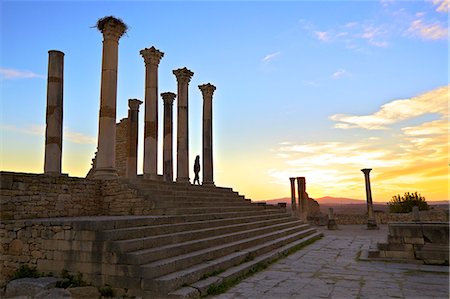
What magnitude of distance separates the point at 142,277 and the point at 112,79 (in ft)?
27.2

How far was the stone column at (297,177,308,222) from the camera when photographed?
1017 inches

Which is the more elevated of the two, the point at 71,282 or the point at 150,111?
the point at 150,111

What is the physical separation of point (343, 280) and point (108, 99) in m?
9.29

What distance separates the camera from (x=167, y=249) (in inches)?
271

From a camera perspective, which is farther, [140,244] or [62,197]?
[62,197]

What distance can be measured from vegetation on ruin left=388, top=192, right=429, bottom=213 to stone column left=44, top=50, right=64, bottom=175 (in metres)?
27.3

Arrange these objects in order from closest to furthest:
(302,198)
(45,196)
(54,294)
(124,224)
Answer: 1. (54,294)
2. (124,224)
3. (45,196)
4. (302,198)

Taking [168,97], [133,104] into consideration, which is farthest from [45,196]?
[168,97]

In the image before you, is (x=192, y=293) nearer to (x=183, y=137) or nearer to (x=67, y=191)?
(x=67, y=191)

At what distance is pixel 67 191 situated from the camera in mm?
9789

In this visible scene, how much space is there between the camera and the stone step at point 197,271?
5.64 m

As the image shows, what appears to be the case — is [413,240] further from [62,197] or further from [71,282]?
[62,197]

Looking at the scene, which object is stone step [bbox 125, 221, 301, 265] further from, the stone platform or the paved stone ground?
the paved stone ground

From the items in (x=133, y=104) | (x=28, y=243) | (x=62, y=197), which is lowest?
(x=28, y=243)
